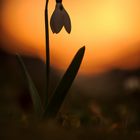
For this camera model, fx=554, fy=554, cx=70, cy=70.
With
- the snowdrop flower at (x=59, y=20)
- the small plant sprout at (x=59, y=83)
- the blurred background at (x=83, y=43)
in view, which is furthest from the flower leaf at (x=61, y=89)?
the blurred background at (x=83, y=43)

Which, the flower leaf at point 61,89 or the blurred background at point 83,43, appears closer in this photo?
the flower leaf at point 61,89

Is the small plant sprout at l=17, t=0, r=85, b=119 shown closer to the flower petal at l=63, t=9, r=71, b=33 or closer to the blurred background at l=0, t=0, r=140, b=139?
the flower petal at l=63, t=9, r=71, b=33

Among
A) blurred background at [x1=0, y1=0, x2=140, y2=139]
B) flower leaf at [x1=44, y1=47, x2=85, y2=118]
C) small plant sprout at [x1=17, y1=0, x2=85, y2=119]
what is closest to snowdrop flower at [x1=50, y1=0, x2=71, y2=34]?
small plant sprout at [x1=17, y1=0, x2=85, y2=119]

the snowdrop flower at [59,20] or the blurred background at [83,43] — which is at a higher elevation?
the snowdrop flower at [59,20]

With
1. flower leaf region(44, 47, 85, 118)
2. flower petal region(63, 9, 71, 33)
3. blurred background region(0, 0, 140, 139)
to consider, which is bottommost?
blurred background region(0, 0, 140, 139)

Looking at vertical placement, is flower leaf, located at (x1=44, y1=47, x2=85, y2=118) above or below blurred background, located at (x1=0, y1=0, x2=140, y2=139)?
above

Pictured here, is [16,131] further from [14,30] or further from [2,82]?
[14,30]

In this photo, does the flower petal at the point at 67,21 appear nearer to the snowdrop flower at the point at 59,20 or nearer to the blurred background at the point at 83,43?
the snowdrop flower at the point at 59,20

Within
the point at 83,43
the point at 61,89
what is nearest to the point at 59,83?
the point at 61,89

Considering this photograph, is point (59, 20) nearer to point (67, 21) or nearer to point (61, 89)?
point (67, 21)
